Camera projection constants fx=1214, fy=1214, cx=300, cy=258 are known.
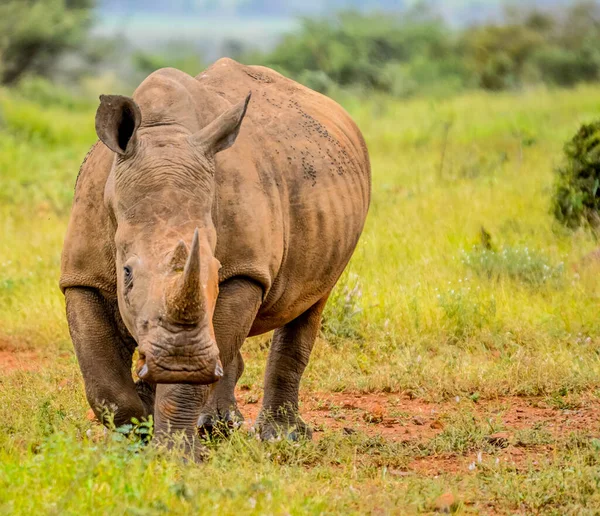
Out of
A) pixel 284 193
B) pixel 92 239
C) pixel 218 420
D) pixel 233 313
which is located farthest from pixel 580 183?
pixel 92 239


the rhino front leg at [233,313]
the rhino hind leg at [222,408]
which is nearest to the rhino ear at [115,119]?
the rhino front leg at [233,313]

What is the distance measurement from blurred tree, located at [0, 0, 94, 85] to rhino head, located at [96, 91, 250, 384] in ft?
72.3

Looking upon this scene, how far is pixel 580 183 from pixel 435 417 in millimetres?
4535

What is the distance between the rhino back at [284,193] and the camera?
547 cm

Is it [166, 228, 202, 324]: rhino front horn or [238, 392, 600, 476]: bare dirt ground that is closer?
[166, 228, 202, 324]: rhino front horn

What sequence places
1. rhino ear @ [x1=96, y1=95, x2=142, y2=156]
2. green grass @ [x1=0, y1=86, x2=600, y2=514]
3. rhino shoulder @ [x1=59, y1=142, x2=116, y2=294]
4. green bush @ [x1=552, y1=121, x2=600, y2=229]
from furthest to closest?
1. green bush @ [x1=552, y1=121, x2=600, y2=229]
2. rhino shoulder @ [x1=59, y1=142, x2=116, y2=294]
3. rhino ear @ [x1=96, y1=95, x2=142, y2=156]
4. green grass @ [x1=0, y1=86, x2=600, y2=514]

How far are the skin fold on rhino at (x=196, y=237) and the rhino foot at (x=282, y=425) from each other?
0.5 inches

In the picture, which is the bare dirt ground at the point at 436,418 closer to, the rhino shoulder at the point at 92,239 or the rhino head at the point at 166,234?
the rhino head at the point at 166,234

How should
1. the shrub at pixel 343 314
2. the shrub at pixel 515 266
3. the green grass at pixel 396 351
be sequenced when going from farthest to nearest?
the shrub at pixel 515 266, the shrub at pixel 343 314, the green grass at pixel 396 351

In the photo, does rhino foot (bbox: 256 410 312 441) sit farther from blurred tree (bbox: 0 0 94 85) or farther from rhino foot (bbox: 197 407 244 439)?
blurred tree (bbox: 0 0 94 85)

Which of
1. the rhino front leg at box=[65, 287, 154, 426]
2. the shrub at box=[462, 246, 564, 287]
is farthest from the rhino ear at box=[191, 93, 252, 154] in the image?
the shrub at box=[462, 246, 564, 287]

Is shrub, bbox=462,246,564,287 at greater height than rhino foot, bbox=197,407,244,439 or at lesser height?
greater

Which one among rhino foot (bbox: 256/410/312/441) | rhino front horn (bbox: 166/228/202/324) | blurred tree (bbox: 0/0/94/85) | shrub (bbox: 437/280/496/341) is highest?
blurred tree (bbox: 0/0/94/85)

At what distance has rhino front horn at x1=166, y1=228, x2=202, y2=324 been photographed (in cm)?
446
